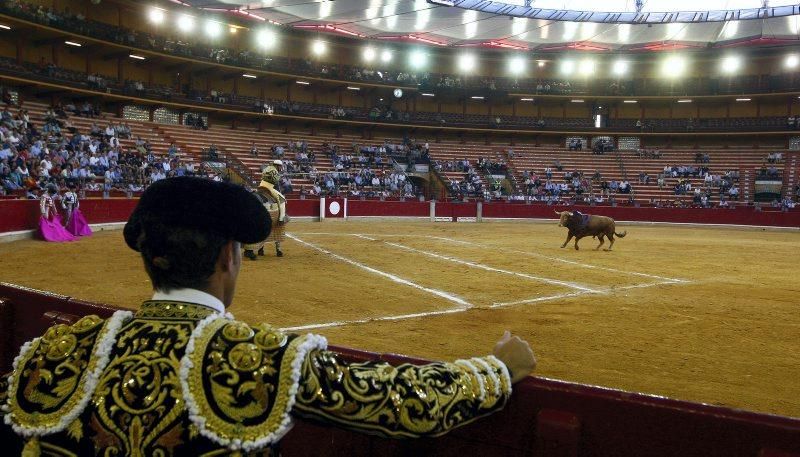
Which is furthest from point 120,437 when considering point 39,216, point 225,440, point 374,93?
point 374,93

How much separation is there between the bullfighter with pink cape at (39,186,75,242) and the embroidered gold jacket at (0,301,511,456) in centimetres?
1467

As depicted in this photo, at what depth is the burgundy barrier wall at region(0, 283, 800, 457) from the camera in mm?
1386

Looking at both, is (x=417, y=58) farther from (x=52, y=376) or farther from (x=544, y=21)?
(x=52, y=376)

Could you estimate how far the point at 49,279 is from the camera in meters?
8.27

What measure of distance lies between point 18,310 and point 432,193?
1325 inches

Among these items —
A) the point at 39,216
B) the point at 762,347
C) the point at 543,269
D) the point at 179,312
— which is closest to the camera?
the point at 179,312

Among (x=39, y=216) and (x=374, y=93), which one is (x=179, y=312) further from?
(x=374, y=93)

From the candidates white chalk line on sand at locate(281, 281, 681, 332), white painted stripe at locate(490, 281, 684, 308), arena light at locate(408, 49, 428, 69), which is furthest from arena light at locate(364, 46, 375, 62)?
white chalk line on sand at locate(281, 281, 681, 332)

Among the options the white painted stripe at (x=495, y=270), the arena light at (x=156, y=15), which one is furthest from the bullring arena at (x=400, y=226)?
the arena light at (x=156, y=15)

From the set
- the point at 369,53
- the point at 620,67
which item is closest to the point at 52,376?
the point at 369,53

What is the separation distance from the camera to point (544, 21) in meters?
39.7

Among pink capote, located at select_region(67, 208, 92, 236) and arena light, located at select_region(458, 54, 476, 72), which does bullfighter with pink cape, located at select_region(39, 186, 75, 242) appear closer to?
pink capote, located at select_region(67, 208, 92, 236)

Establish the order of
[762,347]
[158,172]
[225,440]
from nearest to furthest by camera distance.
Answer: [225,440] < [762,347] < [158,172]

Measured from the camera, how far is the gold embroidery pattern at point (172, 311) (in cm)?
145
